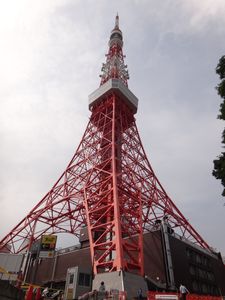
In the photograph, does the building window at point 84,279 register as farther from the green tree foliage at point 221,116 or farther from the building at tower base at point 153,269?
the green tree foliage at point 221,116

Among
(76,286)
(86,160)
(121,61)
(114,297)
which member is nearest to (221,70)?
(114,297)

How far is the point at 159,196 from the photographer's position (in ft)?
102

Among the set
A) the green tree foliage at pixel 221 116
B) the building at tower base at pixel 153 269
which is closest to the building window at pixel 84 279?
the building at tower base at pixel 153 269

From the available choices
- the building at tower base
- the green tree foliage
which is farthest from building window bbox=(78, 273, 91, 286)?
the green tree foliage

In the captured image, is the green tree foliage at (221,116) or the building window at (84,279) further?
the building window at (84,279)

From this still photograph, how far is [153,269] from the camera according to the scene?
2220 centimetres

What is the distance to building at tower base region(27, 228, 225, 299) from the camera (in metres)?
17.2

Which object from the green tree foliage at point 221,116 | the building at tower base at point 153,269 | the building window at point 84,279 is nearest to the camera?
the green tree foliage at point 221,116

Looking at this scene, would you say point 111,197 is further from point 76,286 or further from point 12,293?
point 12,293

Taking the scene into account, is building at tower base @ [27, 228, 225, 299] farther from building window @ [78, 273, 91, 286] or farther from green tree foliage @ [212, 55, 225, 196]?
green tree foliage @ [212, 55, 225, 196]

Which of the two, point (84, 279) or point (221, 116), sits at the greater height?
point (221, 116)

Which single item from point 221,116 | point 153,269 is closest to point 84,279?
point 153,269

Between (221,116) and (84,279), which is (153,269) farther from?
(221,116)

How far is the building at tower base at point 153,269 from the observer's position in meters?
17.2
